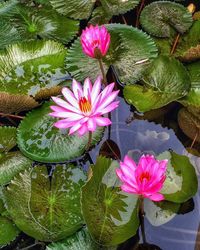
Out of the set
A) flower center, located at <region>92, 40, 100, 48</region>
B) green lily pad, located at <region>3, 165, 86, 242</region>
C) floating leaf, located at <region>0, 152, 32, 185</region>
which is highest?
flower center, located at <region>92, 40, 100, 48</region>

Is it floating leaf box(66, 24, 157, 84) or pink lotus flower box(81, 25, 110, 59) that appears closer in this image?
pink lotus flower box(81, 25, 110, 59)

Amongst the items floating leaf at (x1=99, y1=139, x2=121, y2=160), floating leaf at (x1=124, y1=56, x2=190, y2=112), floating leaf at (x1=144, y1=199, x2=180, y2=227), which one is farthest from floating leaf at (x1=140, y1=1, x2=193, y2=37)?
floating leaf at (x1=144, y1=199, x2=180, y2=227)

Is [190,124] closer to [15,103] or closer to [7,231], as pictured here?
[15,103]

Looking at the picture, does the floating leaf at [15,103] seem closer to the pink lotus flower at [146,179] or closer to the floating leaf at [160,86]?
the floating leaf at [160,86]

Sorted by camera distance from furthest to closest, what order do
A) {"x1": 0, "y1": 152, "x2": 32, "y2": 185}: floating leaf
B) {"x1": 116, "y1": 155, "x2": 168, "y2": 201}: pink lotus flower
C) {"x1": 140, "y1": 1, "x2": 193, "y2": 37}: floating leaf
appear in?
{"x1": 140, "y1": 1, "x2": 193, "y2": 37}: floating leaf, {"x1": 0, "y1": 152, "x2": 32, "y2": 185}: floating leaf, {"x1": 116, "y1": 155, "x2": 168, "y2": 201}: pink lotus flower

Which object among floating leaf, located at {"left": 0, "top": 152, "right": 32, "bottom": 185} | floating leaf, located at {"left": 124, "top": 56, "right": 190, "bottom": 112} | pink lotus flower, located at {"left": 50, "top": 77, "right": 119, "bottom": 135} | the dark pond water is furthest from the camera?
floating leaf, located at {"left": 124, "top": 56, "right": 190, "bottom": 112}

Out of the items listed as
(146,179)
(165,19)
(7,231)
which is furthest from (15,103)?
(165,19)

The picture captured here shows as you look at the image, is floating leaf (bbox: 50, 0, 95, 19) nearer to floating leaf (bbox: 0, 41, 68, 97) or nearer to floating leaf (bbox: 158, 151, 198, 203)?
floating leaf (bbox: 0, 41, 68, 97)
